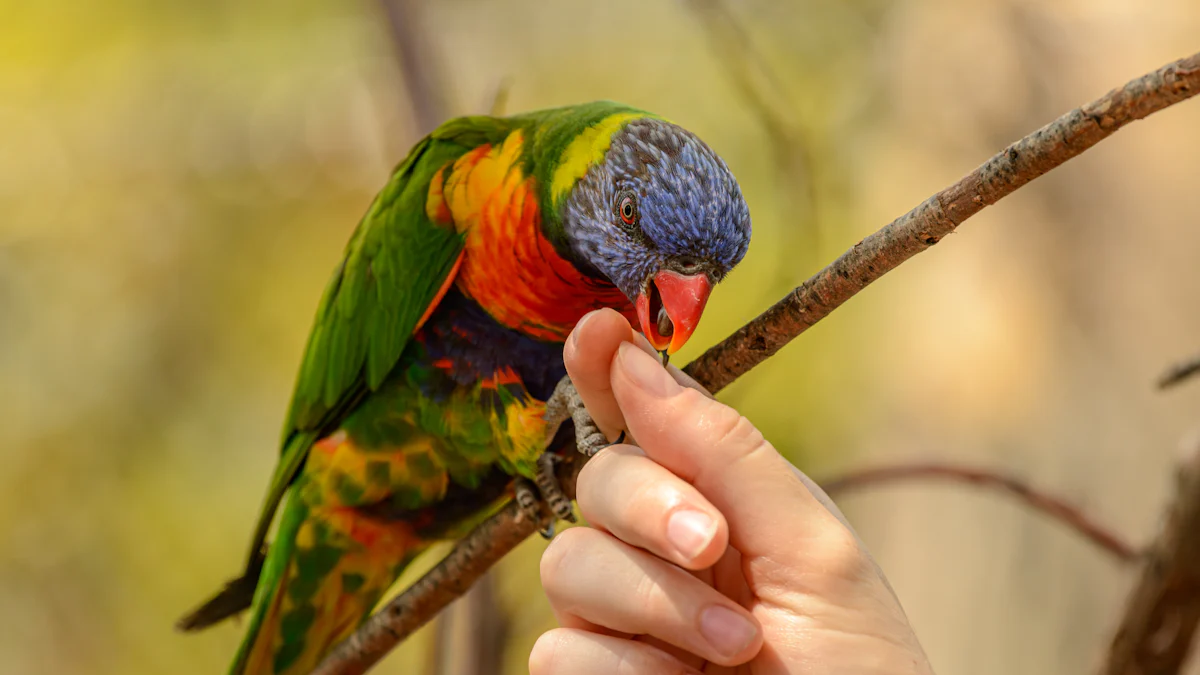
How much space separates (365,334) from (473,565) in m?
0.50

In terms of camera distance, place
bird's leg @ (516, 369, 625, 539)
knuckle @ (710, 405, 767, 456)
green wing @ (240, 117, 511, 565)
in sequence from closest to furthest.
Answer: knuckle @ (710, 405, 767, 456), bird's leg @ (516, 369, 625, 539), green wing @ (240, 117, 511, 565)

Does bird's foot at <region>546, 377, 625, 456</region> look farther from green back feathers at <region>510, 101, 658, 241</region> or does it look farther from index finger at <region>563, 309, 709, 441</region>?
green back feathers at <region>510, 101, 658, 241</region>

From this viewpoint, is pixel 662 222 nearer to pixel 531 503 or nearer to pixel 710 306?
pixel 531 503

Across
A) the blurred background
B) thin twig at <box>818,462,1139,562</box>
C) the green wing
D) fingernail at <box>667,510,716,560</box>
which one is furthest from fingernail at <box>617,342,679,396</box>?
the blurred background

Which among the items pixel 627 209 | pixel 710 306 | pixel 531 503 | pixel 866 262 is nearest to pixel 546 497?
pixel 531 503

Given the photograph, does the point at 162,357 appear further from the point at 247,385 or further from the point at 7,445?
the point at 7,445

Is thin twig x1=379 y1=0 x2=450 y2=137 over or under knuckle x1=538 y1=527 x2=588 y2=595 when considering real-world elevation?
over

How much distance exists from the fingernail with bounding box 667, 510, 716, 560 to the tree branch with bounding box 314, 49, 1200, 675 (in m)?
0.28

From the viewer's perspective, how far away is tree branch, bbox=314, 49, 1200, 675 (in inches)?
26.5

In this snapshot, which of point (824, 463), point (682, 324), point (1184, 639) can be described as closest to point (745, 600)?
point (682, 324)

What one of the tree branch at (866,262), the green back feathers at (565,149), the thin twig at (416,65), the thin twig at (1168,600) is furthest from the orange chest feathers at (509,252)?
the thin twig at (1168,600)

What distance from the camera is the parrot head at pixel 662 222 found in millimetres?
1188

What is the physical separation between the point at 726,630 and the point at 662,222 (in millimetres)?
592

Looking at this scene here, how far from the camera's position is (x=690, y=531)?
0.80m
